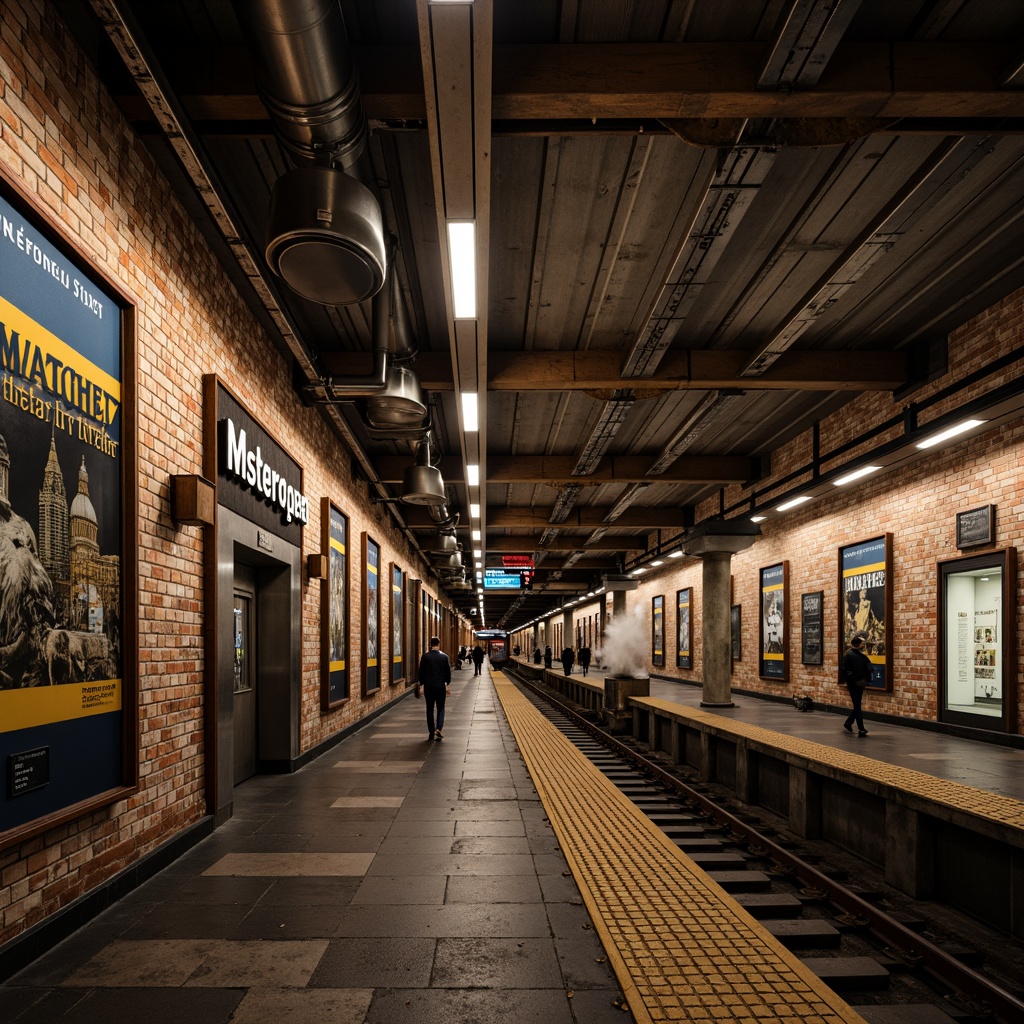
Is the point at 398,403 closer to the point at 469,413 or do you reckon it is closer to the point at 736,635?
the point at 469,413

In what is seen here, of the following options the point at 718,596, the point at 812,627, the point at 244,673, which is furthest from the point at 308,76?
the point at 812,627

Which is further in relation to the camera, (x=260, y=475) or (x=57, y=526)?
(x=260, y=475)

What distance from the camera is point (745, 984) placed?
340 cm

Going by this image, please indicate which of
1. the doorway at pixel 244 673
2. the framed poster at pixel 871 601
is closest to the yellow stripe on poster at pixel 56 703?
the doorway at pixel 244 673

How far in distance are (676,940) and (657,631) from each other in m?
26.5

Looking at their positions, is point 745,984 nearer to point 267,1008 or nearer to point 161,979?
point 267,1008

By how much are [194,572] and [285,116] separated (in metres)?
3.47

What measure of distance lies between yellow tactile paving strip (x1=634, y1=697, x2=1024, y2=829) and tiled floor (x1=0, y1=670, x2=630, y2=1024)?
9.31 ft

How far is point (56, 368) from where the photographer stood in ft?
13.1

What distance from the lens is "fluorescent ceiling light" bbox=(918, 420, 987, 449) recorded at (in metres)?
8.43

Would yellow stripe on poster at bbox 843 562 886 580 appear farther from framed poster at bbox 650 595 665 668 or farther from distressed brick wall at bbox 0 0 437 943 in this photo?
framed poster at bbox 650 595 665 668

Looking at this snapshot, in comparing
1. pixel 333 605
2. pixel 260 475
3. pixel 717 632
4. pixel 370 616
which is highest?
pixel 260 475

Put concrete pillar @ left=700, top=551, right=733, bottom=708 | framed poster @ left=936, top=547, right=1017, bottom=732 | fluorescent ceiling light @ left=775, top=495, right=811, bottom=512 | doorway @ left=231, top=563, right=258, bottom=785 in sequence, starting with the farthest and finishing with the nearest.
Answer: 1. concrete pillar @ left=700, top=551, right=733, bottom=708
2. fluorescent ceiling light @ left=775, top=495, right=811, bottom=512
3. framed poster @ left=936, top=547, right=1017, bottom=732
4. doorway @ left=231, top=563, right=258, bottom=785

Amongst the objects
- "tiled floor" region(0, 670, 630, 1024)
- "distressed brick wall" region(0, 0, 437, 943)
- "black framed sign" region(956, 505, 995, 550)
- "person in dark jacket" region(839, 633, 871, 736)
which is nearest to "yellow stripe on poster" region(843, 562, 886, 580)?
"black framed sign" region(956, 505, 995, 550)
